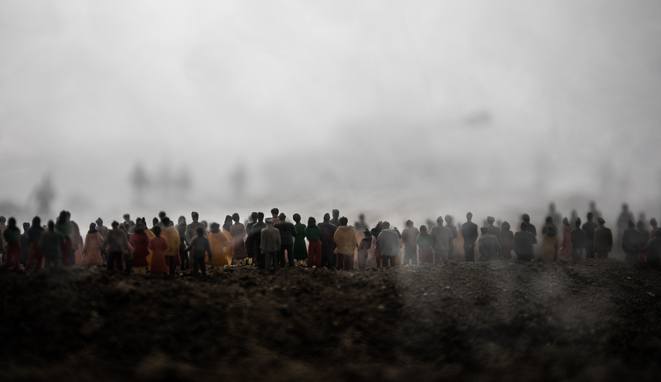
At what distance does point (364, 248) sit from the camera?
75.0 feet

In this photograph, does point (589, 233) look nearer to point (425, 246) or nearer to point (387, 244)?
point (425, 246)

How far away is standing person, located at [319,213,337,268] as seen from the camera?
21.9 metres

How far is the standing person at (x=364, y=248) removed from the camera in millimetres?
22647

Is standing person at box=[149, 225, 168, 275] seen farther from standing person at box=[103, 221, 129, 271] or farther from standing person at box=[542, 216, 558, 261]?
standing person at box=[542, 216, 558, 261]

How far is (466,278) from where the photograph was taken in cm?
1992

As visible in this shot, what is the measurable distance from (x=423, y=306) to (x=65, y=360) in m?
9.55

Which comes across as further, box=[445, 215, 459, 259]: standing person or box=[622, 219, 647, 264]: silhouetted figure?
box=[622, 219, 647, 264]: silhouetted figure

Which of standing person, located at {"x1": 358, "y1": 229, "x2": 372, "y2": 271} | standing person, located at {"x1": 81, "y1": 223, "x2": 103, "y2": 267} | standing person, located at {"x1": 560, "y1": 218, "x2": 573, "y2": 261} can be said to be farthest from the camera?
standing person, located at {"x1": 560, "y1": 218, "x2": 573, "y2": 261}

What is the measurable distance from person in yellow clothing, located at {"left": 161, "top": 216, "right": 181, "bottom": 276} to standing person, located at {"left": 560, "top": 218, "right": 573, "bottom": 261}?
1613cm

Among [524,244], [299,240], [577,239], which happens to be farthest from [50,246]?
[577,239]

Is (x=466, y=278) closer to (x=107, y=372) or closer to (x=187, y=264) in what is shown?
(x=187, y=264)

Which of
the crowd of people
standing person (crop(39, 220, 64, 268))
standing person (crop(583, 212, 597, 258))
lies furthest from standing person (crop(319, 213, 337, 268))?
standing person (crop(583, 212, 597, 258))

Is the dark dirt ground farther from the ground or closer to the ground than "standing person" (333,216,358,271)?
closer to the ground

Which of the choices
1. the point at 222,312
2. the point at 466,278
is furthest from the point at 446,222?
the point at 222,312
